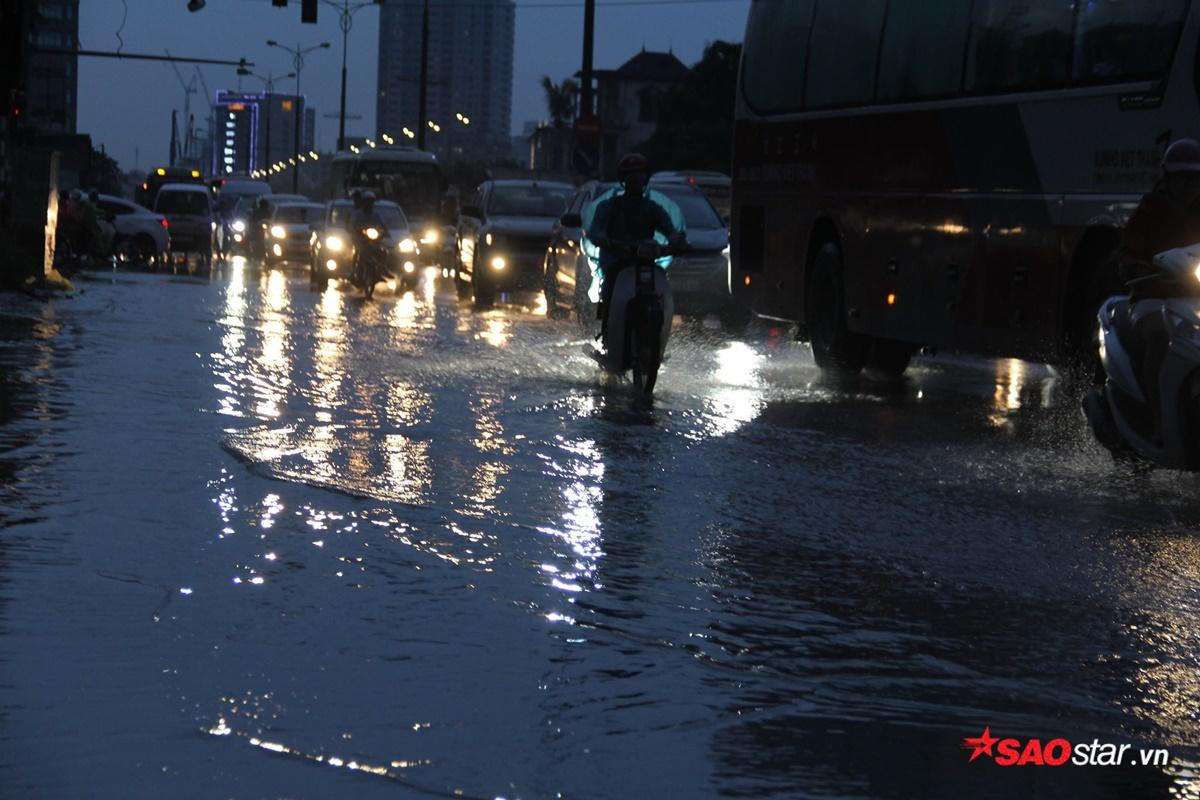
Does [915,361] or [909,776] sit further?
[915,361]

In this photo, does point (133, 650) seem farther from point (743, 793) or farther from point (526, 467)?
point (526, 467)

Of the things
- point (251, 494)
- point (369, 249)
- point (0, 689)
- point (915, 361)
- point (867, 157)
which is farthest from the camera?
point (369, 249)

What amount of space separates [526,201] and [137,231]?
17411 mm

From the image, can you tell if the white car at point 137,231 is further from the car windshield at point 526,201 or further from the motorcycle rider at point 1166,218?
the motorcycle rider at point 1166,218

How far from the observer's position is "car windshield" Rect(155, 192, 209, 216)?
53250 millimetres

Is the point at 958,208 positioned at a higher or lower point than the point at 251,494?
higher

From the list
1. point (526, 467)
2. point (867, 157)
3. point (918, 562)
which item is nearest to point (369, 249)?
point (867, 157)

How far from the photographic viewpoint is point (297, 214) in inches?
1967

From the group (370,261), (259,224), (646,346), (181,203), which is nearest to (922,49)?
(646,346)

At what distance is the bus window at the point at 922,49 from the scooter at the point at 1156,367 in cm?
456

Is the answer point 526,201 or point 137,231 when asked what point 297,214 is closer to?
point 137,231

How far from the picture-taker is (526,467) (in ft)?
33.7

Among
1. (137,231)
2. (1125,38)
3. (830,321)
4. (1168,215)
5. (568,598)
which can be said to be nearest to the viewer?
(568,598)

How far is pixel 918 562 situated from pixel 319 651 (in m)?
2.74
